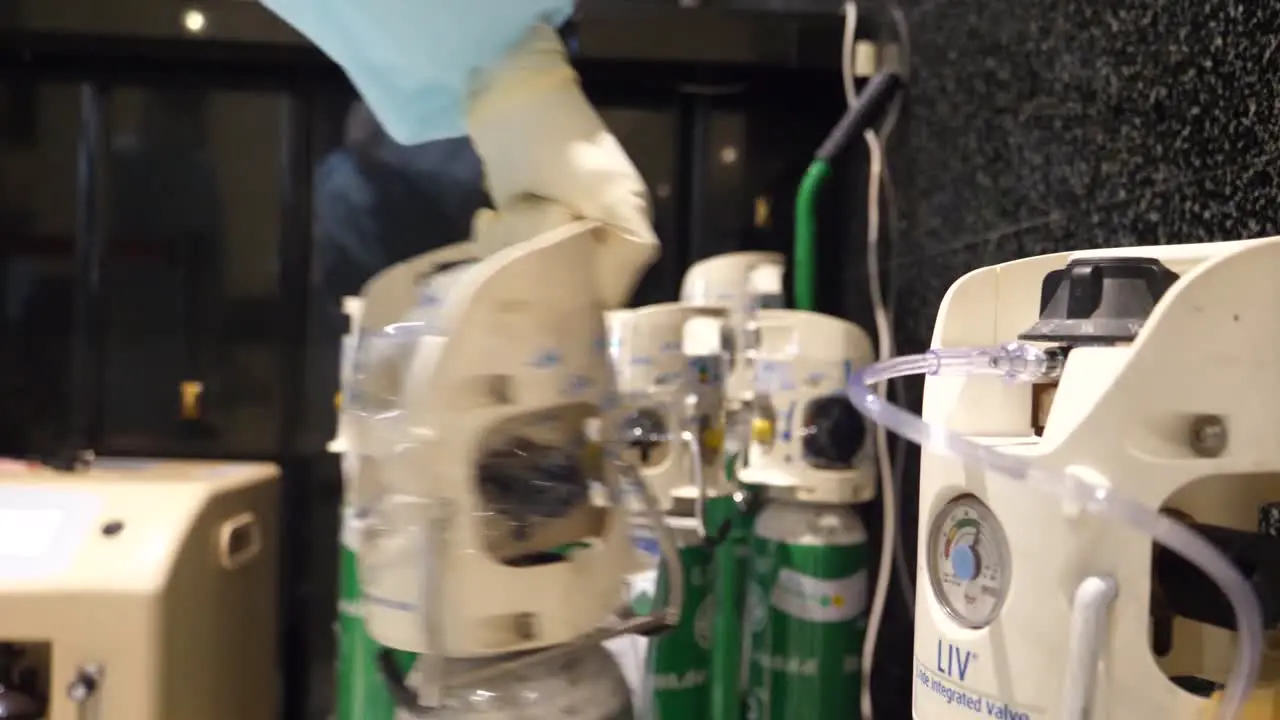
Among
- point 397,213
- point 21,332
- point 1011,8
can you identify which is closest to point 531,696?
point 1011,8

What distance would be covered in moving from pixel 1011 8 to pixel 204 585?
98cm

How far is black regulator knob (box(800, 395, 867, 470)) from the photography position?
1.00 metres

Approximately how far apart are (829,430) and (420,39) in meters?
0.56

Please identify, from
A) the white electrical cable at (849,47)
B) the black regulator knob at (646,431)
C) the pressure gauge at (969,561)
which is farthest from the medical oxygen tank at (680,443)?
the pressure gauge at (969,561)

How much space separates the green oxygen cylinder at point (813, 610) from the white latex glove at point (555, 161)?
16.5 inches

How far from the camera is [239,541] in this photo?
113 cm

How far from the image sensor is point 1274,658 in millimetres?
386

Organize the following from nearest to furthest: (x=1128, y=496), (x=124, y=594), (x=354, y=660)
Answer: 1. (x=1128, y=496)
2. (x=124, y=594)
3. (x=354, y=660)

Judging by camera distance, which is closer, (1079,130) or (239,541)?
(1079,130)

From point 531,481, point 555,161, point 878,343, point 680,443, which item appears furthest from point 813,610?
point 555,161

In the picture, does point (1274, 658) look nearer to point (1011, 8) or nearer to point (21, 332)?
point (1011, 8)

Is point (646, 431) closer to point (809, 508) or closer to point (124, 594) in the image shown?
point (809, 508)

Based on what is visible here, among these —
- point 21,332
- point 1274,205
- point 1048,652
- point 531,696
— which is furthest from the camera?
point 21,332

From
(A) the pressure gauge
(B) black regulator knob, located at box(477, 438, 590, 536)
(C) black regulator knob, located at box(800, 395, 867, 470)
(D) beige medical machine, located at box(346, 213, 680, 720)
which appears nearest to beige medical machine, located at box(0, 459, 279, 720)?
(D) beige medical machine, located at box(346, 213, 680, 720)
